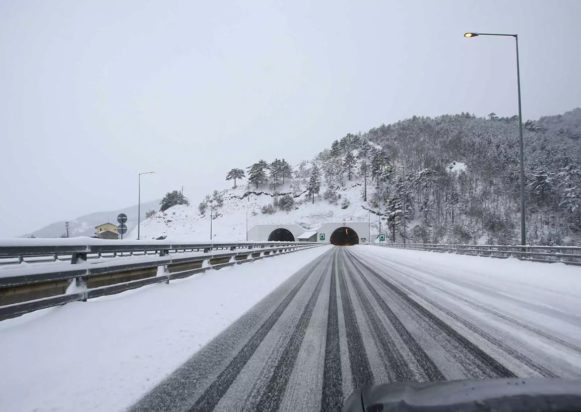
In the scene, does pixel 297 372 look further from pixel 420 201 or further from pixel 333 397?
pixel 420 201

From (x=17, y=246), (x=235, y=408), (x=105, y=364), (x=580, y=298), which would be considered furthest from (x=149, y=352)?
(x=580, y=298)

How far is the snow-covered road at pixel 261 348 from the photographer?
2.55m

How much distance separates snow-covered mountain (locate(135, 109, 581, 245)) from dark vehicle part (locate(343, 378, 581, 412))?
74028mm

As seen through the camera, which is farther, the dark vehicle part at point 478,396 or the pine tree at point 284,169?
the pine tree at point 284,169

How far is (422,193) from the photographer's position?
11031 centimetres

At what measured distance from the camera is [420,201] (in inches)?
4237

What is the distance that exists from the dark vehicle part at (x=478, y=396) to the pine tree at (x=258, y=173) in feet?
462

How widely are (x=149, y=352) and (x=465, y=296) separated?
6234 mm

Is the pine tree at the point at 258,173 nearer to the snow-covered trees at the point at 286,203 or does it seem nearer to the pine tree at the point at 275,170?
the pine tree at the point at 275,170

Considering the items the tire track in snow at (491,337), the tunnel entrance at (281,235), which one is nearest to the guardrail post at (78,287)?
the tire track in snow at (491,337)

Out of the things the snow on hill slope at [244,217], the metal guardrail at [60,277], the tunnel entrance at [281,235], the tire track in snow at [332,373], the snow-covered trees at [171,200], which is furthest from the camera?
the snow-covered trees at [171,200]

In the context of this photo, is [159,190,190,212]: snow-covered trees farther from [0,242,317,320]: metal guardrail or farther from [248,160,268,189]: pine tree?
[0,242,317,320]: metal guardrail

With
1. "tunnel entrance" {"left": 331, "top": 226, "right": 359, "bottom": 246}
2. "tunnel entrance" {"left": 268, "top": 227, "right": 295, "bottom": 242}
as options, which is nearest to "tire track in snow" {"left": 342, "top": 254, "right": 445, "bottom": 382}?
"tunnel entrance" {"left": 268, "top": 227, "right": 295, "bottom": 242}

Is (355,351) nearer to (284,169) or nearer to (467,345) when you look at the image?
(467,345)
